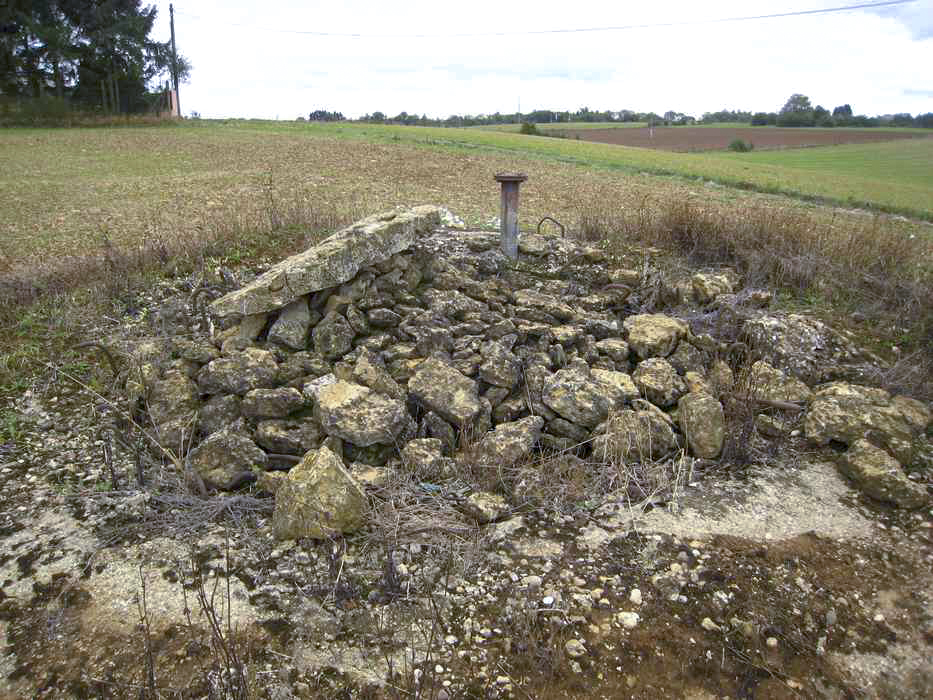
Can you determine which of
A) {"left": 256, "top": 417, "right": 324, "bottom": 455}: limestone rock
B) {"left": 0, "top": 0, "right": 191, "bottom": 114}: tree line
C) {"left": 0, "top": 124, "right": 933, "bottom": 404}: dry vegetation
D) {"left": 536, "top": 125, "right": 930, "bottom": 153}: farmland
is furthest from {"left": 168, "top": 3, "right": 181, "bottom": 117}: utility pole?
{"left": 256, "top": 417, "right": 324, "bottom": 455}: limestone rock

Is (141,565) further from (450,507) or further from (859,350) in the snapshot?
(859,350)

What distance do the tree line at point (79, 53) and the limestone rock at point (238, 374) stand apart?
3631cm

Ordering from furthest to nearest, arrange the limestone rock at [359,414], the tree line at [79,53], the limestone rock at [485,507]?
the tree line at [79,53], the limestone rock at [359,414], the limestone rock at [485,507]

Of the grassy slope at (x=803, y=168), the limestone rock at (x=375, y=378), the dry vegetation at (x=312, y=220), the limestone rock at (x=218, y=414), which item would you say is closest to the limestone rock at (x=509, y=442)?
the limestone rock at (x=375, y=378)

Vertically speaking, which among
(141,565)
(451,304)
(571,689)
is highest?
(451,304)

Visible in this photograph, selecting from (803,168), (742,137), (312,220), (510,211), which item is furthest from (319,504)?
(742,137)

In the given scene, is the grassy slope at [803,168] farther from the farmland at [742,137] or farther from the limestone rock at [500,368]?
the limestone rock at [500,368]

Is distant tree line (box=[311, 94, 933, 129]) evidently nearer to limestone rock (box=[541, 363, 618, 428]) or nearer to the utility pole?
the utility pole

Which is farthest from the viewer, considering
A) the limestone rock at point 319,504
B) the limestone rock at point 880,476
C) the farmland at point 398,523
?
the limestone rock at point 880,476

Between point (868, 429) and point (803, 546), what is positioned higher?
point (868, 429)

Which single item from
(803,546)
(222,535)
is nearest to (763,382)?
(803,546)

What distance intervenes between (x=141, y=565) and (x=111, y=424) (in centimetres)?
186

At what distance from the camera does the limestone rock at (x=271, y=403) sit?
417cm

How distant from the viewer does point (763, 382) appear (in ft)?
15.6
